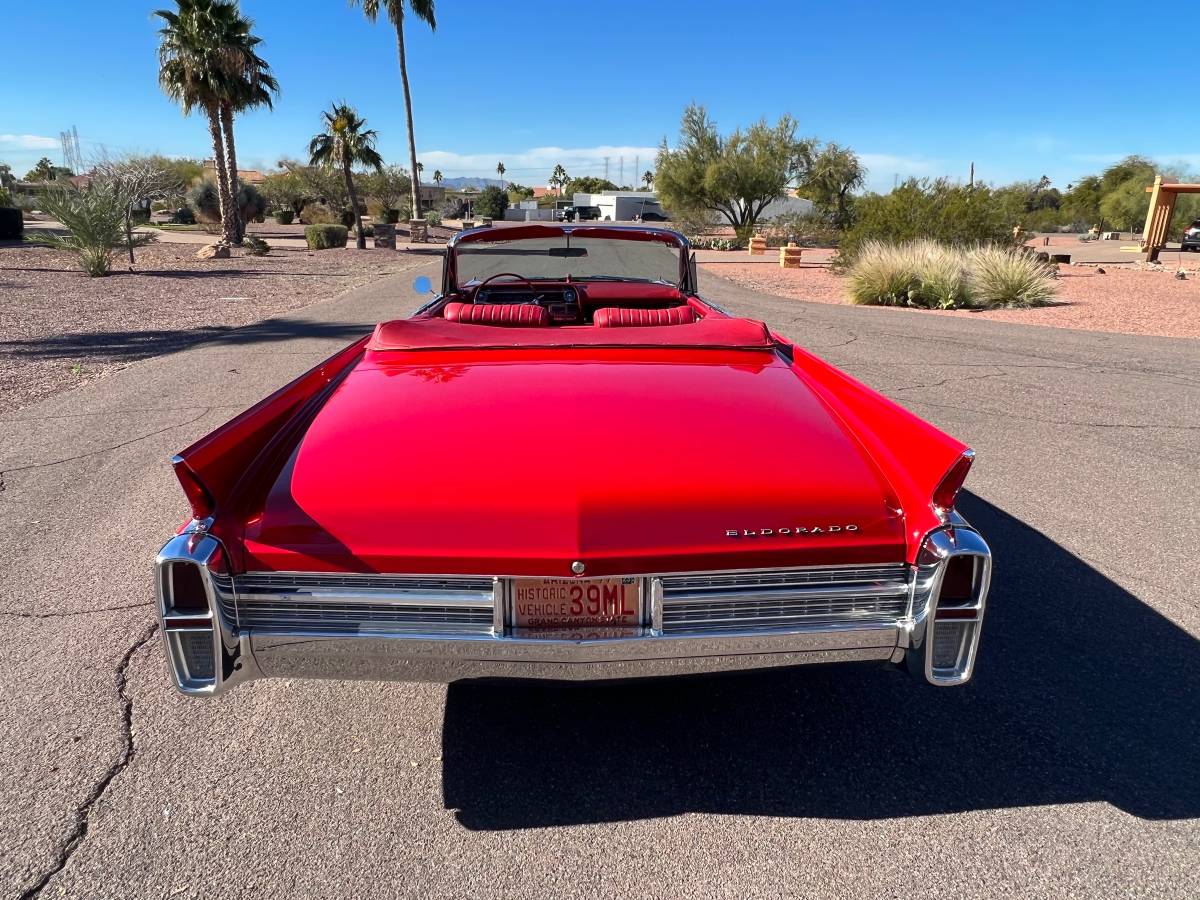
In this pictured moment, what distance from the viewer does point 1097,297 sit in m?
17.5

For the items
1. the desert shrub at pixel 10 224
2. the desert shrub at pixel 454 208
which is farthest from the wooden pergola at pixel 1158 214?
the desert shrub at pixel 454 208

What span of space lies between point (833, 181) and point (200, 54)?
32666 mm

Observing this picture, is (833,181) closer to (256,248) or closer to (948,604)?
(256,248)

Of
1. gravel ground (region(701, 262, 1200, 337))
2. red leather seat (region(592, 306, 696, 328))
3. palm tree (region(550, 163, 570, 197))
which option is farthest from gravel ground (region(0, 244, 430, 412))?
palm tree (region(550, 163, 570, 197))

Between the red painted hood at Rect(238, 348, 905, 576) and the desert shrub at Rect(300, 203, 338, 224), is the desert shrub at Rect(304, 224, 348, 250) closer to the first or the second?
the desert shrub at Rect(300, 203, 338, 224)

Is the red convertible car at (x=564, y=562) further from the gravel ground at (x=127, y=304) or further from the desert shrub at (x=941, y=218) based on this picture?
the desert shrub at (x=941, y=218)

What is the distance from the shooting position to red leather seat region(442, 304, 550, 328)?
12.7 feet

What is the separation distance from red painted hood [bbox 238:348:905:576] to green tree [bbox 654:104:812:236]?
45.3m

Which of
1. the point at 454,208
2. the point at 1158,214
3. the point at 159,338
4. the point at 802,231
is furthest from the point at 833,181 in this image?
the point at 454,208

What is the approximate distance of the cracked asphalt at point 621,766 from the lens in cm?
218

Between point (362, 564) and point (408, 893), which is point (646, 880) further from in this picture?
point (362, 564)

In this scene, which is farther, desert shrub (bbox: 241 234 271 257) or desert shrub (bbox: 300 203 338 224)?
desert shrub (bbox: 300 203 338 224)

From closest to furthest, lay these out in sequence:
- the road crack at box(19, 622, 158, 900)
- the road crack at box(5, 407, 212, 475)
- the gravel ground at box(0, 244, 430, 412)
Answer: the road crack at box(19, 622, 158, 900) < the road crack at box(5, 407, 212, 475) < the gravel ground at box(0, 244, 430, 412)

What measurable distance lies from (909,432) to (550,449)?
1092 mm
